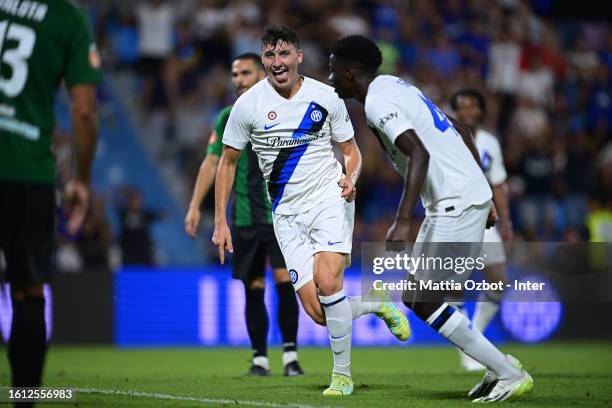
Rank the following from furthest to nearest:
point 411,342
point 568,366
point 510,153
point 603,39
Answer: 1. point 603,39
2. point 510,153
3. point 411,342
4. point 568,366

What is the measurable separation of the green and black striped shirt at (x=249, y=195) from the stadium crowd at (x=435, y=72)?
7.00 m

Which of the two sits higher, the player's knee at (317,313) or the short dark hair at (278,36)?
the short dark hair at (278,36)

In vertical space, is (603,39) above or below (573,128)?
above

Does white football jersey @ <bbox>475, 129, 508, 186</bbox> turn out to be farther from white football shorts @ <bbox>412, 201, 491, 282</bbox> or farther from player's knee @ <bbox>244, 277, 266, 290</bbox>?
white football shorts @ <bbox>412, 201, 491, 282</bbox>

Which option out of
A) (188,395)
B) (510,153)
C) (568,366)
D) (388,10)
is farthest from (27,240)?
(388,10)

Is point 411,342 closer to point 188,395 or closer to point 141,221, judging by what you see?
point 141,221

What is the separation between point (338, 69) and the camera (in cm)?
748

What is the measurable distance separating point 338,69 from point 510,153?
1268 cm

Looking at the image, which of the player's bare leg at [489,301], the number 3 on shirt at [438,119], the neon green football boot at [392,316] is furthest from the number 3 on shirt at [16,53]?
the player's bare leg at [489,301]

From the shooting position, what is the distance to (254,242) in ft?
33.8

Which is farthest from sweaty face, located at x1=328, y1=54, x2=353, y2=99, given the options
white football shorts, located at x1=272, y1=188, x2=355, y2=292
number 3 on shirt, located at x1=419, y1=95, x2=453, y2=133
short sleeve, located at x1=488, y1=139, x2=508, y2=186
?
short sleeve, located at x1=488, y1=139, x2=508, y2=186

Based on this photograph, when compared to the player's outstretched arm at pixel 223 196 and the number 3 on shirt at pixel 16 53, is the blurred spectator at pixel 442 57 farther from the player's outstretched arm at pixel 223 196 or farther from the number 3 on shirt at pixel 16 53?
the number 3 on shirt at pixel 16 53

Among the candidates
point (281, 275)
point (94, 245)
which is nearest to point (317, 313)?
point (281, 275)

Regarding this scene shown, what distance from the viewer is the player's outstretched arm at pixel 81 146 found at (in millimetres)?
5797
